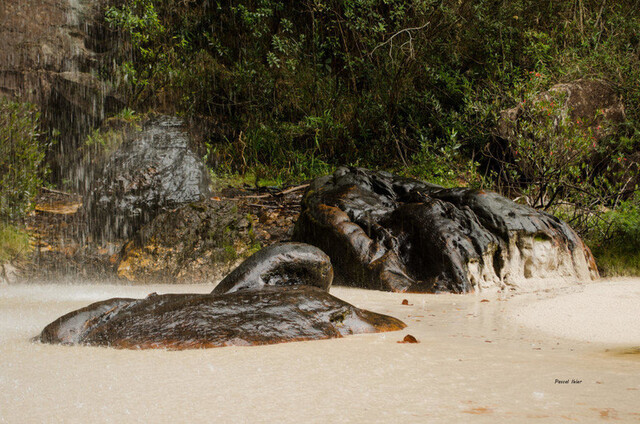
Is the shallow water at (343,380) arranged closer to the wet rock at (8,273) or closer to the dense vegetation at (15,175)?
the wet rock at (8,273)

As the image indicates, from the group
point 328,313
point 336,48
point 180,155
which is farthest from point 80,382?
point 336,48

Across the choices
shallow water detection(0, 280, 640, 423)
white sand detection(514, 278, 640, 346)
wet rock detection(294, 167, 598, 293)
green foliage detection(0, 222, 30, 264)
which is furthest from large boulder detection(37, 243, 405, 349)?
green foliage detection(0, 222, 30, 264)

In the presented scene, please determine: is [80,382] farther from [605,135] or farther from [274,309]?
[605,135]

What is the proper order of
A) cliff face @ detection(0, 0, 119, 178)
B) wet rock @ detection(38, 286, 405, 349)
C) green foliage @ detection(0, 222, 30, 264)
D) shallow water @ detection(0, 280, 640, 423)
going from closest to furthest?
shallow water @ detection(0, 280, 640, 423) < wet rock @ detection(38, 286, 405, 349) < green foliage @ detection(0, 222, 30, 264) < cliff face @ detection(0, 0, 119, 178)

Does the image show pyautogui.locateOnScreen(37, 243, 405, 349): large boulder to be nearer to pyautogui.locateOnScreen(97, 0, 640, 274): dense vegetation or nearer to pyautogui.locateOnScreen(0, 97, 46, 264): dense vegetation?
pyautogui.locateOnScreen(0, 97, 46, 264): dense vegetation

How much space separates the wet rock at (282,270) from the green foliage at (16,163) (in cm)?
452

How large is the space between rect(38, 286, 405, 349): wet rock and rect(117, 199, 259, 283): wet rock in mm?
2956

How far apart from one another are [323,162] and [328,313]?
23.6ft

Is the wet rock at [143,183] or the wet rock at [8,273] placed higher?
the wet rock at [143,183]

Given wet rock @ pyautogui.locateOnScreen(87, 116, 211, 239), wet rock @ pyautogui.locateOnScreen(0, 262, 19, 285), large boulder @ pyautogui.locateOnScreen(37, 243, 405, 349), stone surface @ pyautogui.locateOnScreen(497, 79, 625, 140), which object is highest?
stone surface @ pyautogui.locateOnScreen(497, 79, 625, 140)

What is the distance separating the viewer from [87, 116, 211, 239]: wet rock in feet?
25.1

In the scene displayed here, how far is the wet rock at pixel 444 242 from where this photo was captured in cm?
564

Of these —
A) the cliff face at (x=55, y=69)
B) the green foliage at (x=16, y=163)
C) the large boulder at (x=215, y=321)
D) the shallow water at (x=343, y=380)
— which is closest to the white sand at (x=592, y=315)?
the shallow water at (x=343, y=380)

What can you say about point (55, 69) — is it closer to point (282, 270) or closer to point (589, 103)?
point (282, 270)
